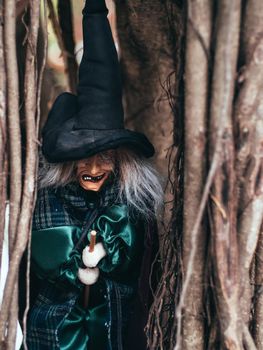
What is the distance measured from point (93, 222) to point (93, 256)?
0.37 feet

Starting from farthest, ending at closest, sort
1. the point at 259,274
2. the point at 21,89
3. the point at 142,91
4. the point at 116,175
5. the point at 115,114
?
the point at 142,91
the point at 21,89
the point at 116,175
the point at 115,114
the point at 259,274

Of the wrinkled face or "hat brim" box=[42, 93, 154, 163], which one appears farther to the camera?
the wrinkled face

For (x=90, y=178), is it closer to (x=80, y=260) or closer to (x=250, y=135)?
(x=80, y=260)

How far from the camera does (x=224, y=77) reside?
1339 mm

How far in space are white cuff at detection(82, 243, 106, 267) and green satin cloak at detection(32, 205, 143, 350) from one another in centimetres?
2

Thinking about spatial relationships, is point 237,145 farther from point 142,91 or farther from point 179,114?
point 142,91

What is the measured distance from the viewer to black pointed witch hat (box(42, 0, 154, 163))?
1685 mm

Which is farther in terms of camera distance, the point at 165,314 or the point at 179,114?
the point at 165,314

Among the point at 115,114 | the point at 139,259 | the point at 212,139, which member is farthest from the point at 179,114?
the point at 139,259

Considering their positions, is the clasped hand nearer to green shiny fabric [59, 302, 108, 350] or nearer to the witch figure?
the witch figure

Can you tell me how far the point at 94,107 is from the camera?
1.72 m

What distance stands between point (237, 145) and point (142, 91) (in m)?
1.20

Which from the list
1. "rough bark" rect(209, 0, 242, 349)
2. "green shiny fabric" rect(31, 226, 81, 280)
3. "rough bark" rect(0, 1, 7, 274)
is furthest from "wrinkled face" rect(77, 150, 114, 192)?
"rough bark" rect(209, 0, 242, 349)

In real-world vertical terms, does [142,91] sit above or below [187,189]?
above
